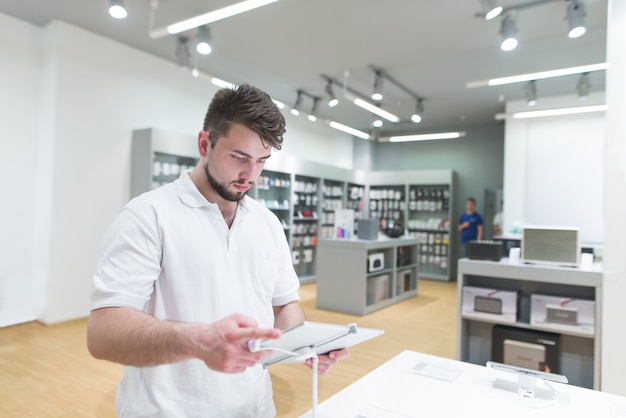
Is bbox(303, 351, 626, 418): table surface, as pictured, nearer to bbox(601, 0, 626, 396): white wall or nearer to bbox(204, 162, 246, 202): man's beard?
bbox(204, 162, 246, 202): man's beard

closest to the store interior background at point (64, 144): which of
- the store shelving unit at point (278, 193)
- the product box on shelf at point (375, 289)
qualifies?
the store shelving unit at point (278, 193)

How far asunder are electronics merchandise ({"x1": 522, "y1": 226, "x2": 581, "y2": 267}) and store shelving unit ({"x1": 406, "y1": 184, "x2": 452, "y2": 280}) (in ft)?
21.1

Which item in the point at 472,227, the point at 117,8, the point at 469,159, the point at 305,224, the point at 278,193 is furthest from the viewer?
the point at 469,159

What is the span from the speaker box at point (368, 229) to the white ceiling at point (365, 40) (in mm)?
2447

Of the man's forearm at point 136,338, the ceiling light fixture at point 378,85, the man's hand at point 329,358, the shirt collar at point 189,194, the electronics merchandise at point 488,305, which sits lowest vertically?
the electronics merchandise at point 488,305

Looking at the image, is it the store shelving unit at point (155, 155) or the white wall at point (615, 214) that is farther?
the store shelving unit at point (155, 155)

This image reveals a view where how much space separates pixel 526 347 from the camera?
3354mm

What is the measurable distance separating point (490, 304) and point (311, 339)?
9.99 feet

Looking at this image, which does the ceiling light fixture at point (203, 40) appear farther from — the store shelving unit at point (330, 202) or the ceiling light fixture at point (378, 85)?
the store shelving unit at point (330, 202)

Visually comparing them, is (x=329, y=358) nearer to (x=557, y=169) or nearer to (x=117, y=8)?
(x=117, y=8)

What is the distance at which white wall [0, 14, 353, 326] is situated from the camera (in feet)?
16.3

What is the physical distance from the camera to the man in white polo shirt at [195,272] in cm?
99

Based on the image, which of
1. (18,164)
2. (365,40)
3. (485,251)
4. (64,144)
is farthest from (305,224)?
(485,251)

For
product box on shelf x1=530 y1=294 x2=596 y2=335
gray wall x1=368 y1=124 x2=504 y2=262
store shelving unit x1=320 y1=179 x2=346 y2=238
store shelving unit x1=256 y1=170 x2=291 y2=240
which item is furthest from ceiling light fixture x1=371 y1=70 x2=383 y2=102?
gray wall x1=368 y1=124 x2=504 y2=262
